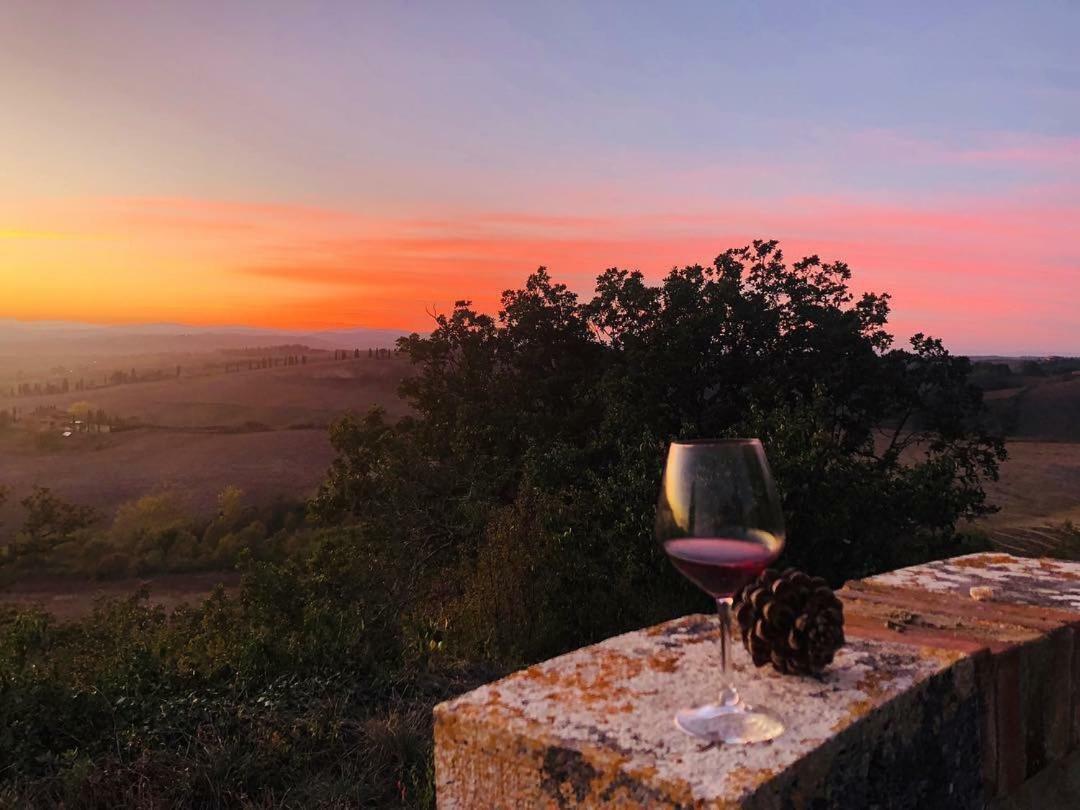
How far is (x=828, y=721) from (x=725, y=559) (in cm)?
32

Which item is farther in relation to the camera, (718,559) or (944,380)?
(944,380)

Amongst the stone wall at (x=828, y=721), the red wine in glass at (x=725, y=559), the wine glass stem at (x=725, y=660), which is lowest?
the stone wall at (x=828, y=721)

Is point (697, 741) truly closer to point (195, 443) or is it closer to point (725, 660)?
point (725, 660)

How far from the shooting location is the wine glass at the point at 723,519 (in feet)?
4.84

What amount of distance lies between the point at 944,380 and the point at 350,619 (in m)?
11.3

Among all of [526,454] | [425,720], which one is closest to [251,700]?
[425,720]

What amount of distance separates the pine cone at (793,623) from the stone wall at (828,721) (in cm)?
4

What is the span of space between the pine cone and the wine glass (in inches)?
5.0

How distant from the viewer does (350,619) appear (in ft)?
18.8

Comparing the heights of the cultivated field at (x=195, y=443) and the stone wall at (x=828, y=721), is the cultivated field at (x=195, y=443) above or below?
below

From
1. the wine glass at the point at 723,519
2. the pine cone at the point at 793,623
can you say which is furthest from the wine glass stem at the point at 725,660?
the pine cone at the point at 793,623

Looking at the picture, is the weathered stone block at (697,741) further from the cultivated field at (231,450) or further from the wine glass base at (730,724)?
the cultivated field at (231,450)

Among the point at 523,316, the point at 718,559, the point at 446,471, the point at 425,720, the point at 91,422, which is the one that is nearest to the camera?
the point at 718,559

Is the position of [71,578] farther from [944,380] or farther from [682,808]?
[682,808]
